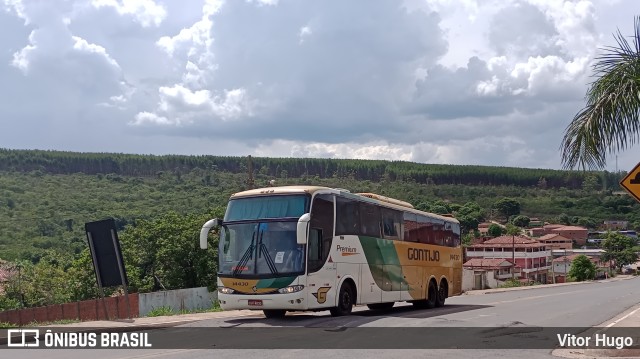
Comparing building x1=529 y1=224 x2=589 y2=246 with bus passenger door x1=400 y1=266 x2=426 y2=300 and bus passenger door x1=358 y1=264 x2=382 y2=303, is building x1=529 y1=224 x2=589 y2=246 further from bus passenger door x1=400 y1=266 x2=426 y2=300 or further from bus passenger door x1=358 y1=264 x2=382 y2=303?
bus passenger door x1=358 y1=264 x2=382 y2=303

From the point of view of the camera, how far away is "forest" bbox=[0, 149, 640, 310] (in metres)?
48.2

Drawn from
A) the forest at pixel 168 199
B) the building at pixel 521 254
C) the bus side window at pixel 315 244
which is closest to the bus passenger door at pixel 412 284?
the bus side window at pixel 315 244

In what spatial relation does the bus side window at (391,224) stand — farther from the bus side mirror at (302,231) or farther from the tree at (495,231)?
the tree at (495,231)

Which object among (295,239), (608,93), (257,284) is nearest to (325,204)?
(295,239)

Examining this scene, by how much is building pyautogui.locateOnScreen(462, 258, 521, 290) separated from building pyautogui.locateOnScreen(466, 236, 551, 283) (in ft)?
15.9

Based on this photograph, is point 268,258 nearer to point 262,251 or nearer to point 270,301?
point 262,251

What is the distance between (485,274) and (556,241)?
58597 millimetres

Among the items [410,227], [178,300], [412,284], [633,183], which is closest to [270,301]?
[412,284]

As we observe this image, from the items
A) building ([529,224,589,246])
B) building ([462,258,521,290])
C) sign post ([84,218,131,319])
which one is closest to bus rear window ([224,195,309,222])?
sign post ([84,218,131,319])

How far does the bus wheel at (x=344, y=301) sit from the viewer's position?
18.6 m

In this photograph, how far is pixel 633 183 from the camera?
12.7m

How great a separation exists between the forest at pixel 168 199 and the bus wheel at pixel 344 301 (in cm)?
2781

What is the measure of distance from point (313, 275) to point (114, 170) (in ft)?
449

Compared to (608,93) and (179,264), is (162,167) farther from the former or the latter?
(608,93)
